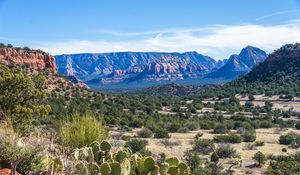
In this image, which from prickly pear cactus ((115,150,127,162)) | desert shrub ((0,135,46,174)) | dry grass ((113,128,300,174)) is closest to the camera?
prickly pear cactus ((115,150,127,162))

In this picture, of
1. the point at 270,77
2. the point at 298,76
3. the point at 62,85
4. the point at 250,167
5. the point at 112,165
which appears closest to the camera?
the point at 112,165

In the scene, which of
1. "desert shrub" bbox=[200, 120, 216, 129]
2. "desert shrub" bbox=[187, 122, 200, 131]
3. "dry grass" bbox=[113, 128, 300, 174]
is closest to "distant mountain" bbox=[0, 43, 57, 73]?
"desert shrub" bbox=[200, 120, 216, 129]

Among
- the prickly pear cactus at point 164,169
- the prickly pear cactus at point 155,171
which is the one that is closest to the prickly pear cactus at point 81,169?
the prickly pear cactus at point 155,171

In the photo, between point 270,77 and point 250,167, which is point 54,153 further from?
point 270,77

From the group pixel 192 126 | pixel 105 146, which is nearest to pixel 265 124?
pixel 192 126

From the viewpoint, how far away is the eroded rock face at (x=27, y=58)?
2736 inches

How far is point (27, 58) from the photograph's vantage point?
73562 mm

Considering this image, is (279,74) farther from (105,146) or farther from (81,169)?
(81,169)

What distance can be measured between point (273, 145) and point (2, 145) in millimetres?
24745

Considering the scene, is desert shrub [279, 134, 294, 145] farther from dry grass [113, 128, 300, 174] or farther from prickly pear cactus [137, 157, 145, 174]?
prickly pear cactus [137, 157, 145, 174]

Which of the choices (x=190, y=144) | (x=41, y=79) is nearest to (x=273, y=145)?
(x=190, y=144)

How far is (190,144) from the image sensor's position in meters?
29.5

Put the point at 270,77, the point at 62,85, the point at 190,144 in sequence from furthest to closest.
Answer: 1. the point at 270,77
2. the point at 62,85
3. the point at 190,144

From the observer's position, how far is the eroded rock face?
69.5m
